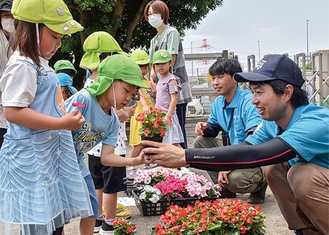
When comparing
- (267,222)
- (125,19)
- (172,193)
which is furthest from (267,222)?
(125,19)

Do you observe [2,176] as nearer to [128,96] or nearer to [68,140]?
[68,140]

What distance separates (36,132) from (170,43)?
3.27 metres

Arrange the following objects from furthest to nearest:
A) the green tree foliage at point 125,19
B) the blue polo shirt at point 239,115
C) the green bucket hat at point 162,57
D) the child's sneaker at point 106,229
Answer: the green tree foliage at point 125,19, the green bucket hat at point 162,57, the blue polo shirt at point 239,115, the child's sneaker at point 106,229

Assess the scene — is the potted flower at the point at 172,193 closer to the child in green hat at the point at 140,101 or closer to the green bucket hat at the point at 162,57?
the child in green hat at the point at 140,101

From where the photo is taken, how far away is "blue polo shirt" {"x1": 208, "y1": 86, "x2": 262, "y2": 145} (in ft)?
13.0

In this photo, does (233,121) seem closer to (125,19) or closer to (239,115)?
(239,115)

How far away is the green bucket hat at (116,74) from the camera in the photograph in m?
2.67

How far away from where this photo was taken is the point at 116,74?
8.77 ft

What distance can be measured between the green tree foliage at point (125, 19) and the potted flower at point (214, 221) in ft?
25.8

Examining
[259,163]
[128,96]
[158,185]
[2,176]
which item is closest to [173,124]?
[158,185]

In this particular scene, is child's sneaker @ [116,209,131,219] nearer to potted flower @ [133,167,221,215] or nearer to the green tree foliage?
potted flower @ [133,167,221,215]

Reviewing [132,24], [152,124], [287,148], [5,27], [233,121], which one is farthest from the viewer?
[132,24]

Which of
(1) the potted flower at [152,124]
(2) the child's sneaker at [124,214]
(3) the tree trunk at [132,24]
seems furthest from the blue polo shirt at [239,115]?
(3) the tree trunk at [132,24]

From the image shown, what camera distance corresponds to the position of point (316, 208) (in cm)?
251
